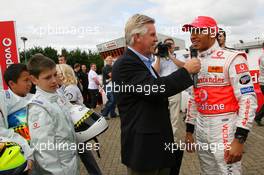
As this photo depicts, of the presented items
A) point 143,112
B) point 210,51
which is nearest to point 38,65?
point 143,112

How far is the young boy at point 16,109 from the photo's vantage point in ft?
8.11

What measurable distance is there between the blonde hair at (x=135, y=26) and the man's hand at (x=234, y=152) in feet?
3.57

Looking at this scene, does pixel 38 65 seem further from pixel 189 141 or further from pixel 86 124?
pixel 189 141

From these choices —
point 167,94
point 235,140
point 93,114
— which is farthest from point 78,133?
point 235,140

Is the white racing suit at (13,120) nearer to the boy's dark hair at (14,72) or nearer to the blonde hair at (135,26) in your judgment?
the boy's dark hair at (14,72)

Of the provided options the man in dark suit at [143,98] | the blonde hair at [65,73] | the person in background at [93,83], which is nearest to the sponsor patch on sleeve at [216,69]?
the man in dark suit at [143,98]

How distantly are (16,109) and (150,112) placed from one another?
4.71 ft

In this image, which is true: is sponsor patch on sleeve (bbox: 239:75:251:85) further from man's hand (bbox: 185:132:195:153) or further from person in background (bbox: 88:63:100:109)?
person in background (bbox: 88:63:100:109)

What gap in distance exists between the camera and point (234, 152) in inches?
94.6

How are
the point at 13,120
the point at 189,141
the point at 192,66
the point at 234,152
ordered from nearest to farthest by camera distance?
the point at 192,66 → the point at 234,152 → the point at 13,120 → the point at 189,141

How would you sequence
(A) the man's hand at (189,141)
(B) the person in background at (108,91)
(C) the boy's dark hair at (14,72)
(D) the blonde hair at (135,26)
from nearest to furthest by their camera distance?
(D) the blonde hair at (135,26)
(A) the man's hand at (189,141)
(C) the boy's dark hair at (14,72)
(B) the person in background at (108,91)

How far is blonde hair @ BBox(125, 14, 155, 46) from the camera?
2.28 m

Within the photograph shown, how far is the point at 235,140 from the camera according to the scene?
2398 millimetres

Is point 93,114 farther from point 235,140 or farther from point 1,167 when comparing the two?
point 235,140
